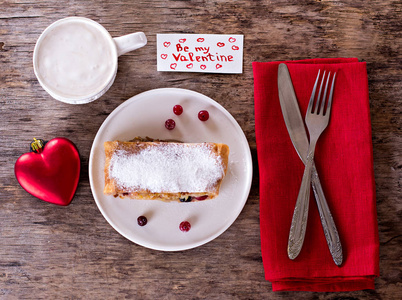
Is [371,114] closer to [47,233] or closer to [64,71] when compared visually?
[64,71]

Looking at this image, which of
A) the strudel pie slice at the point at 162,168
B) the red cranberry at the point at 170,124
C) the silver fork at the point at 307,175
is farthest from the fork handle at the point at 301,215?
the red cranberry at the point at 170,124

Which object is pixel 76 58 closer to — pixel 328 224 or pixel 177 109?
pixel 177 109

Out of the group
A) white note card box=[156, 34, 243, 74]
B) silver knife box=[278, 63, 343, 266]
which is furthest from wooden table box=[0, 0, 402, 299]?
silver knife box=[278, 63, 343, 266]

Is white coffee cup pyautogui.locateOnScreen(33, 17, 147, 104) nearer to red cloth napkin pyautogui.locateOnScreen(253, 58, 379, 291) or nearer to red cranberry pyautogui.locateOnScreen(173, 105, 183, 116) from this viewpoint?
red cranberry pyautogui.locateOnScreen(173, 105, 183, 116)

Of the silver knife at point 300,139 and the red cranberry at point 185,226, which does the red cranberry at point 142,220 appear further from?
the silver knife at point 300,139

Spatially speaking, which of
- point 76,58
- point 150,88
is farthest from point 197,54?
point 76,58

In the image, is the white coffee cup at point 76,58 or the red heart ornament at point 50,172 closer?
the white coffee cup at point 76,58
